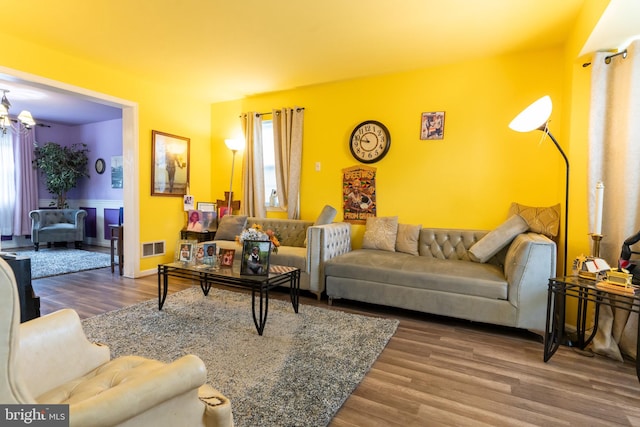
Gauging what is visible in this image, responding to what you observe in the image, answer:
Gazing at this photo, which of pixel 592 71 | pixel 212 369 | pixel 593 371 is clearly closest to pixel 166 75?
pixel 212 369

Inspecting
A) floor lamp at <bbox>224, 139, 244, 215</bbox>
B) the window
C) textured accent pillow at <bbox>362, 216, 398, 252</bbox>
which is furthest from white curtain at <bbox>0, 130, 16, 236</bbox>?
textured accent pillow at <bbox>362, 216, 398, 252</bbox>

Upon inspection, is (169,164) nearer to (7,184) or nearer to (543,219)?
(7,184)

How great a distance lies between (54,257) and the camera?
5.54m

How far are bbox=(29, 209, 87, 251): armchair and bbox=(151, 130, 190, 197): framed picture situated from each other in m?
3.30

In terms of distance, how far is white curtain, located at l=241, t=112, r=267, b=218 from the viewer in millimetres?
4855

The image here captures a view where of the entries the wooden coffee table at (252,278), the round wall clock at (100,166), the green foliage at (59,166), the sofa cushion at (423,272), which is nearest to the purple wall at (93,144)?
the round wall clock at (100,166)

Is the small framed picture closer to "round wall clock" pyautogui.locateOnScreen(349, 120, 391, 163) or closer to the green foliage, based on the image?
"round wall clock" pyautogui.locateOnScreen(349, 120, 391, 163)

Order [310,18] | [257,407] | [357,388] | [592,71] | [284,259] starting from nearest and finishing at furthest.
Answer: [257,407] → [357,388] → [592,71] → [310,18] → [284,259]

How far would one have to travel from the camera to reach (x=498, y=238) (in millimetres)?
3006

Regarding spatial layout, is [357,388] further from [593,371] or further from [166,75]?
[166,75]

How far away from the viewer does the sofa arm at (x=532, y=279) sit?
254 centimetres

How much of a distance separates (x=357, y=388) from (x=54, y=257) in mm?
6067

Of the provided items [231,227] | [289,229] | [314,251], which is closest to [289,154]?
[289,229]

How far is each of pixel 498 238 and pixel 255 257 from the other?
7.37 feet
